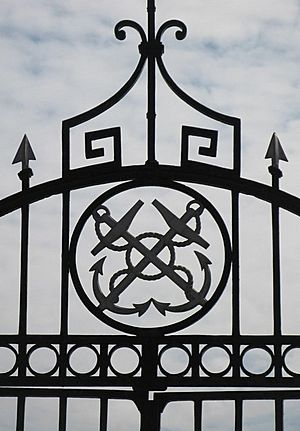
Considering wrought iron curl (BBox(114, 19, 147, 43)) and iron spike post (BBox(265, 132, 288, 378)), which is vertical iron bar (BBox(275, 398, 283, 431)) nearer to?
iron spike post (BBox(265, 132, 288, 378))

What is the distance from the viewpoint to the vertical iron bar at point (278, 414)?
263 inches

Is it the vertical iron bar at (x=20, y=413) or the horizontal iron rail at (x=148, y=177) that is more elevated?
the horizontal iron rail at (x=148, y=177)

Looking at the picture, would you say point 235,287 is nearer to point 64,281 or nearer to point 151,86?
point 64,281

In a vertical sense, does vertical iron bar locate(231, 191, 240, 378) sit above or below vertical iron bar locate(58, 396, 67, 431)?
above

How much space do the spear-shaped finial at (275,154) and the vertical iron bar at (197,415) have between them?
54.5 inches

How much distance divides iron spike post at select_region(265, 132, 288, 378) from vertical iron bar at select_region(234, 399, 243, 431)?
0.26 m

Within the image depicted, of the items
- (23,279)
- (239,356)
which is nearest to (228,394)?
(239,356)

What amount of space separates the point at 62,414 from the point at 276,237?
1.55 m

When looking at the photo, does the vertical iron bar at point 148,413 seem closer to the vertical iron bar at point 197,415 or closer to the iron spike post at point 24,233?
the vertical iron bar at point 197,415

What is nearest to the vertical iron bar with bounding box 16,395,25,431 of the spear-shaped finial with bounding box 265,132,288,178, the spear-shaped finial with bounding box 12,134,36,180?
the spear-shaped finial with bounding box 12,134,36,180

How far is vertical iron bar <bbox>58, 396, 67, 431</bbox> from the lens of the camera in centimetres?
669

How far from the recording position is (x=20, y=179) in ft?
23.5

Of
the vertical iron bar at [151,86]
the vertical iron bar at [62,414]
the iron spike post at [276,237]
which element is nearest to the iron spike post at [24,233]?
the vertical iron bar at [62,414]

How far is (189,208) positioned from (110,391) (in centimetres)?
111
